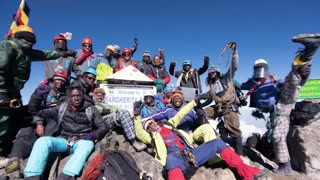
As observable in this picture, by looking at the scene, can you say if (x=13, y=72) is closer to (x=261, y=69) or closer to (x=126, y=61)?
(x=126, y=61)

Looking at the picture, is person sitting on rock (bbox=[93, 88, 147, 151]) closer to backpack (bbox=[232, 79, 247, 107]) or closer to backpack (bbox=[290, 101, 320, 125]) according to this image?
backpack (bbox=[232, 79, 247, 107])

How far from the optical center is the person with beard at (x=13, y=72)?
700 cm

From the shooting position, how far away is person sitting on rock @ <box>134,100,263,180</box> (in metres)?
6.13

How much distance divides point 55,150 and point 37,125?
1.39m

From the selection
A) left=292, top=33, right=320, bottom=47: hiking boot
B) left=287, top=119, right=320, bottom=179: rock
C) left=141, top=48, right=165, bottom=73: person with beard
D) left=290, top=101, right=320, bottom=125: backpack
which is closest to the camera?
left=292, top=33, right=320, bottom=47: hiking boot

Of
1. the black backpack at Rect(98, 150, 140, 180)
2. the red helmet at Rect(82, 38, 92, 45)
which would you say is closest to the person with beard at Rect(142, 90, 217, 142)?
the black backpack at Rect(98, 150, 140, 180)

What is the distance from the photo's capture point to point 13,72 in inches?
295

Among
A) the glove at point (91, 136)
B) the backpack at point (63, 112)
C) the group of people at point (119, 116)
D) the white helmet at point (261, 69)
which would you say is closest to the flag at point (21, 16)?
the group of people at point (119, 116)

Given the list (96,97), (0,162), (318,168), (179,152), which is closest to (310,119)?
(318,168)

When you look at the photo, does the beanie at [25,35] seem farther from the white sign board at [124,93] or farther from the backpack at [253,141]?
the backpack at [253,141]

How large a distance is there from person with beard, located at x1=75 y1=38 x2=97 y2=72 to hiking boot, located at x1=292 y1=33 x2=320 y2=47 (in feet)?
24.3

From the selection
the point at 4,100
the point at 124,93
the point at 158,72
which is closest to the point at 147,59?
the point at 158,72

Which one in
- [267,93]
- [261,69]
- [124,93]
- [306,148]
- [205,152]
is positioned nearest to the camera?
[205,152]

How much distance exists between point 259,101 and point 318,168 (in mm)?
2345
